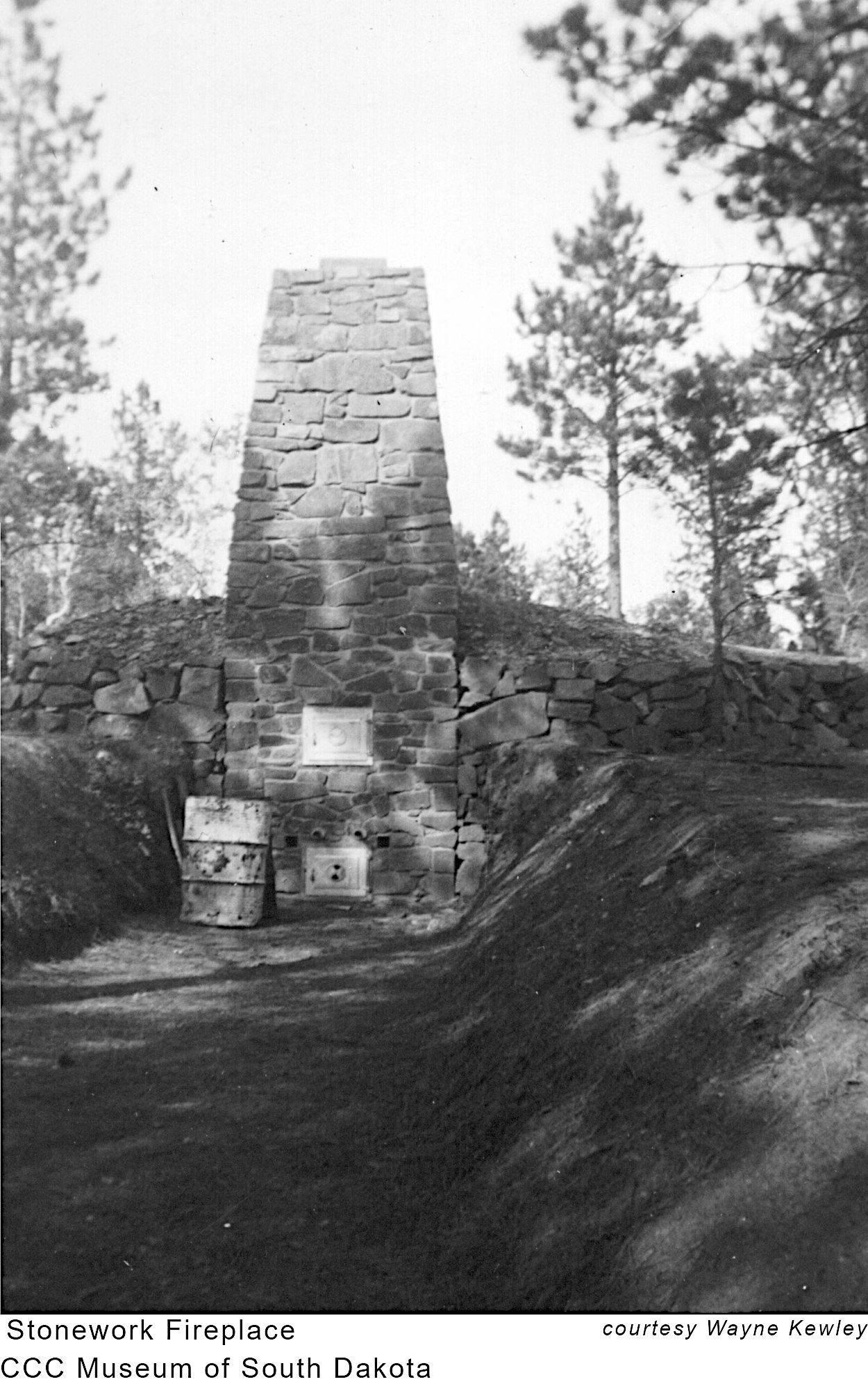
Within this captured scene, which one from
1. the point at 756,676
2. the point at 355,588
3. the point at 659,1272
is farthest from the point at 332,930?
the point at 659,1272

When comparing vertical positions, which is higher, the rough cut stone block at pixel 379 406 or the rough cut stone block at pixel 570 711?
the rough cut stone block at pixel 379 406

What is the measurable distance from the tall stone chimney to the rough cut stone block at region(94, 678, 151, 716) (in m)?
0.85

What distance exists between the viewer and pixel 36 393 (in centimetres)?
772

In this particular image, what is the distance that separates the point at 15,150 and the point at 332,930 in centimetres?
575

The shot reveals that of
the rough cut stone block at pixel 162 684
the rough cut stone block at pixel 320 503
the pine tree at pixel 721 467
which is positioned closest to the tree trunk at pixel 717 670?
the pine tree at pixel 721 467

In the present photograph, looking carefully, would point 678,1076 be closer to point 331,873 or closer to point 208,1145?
point 208,1145

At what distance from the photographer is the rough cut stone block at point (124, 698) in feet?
35.7

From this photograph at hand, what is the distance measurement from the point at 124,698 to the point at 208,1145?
23.9 ft

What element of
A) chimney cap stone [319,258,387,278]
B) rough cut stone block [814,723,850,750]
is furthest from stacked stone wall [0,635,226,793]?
rough cut stone block [814,723,850,750]

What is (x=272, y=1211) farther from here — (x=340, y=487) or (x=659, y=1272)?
(x=340, y=487)

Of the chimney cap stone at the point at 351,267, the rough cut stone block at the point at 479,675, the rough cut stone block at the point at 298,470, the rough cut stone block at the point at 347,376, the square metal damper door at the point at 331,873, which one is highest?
the chimney cap stone at the point at 351,267

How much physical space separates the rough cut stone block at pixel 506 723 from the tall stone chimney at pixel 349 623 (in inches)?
6.6

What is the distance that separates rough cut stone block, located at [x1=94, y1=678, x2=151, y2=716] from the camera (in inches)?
429

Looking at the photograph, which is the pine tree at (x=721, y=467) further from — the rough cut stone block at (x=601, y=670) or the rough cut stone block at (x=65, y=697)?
the rough cut stone block at (x=65, y=697)
